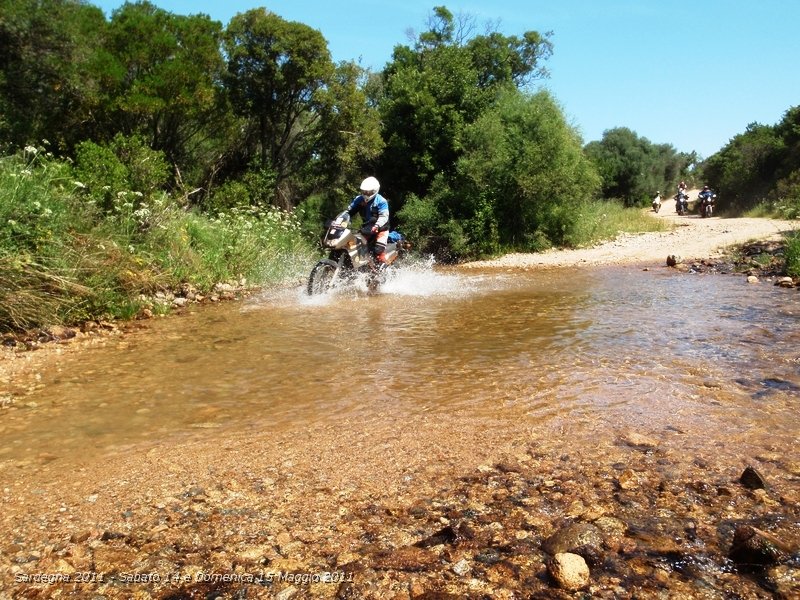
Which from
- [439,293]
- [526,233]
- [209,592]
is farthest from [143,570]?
[526,233]

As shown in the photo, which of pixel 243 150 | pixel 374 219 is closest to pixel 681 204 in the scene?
pixel 243 150

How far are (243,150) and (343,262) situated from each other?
1243 cm

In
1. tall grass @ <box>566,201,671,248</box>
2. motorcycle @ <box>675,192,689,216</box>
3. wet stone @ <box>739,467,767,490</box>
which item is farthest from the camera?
motorcycle @ <box>675,192,689,216</box>

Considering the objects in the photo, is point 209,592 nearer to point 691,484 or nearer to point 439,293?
point 691,484

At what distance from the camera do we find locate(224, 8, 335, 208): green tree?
1878cm

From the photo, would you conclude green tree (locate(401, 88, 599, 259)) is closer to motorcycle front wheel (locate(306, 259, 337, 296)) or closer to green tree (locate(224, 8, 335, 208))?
green tree (locate(224, 8, 335, 208))

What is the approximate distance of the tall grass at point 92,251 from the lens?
22.7 ft

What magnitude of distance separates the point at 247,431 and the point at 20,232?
15.5 feet

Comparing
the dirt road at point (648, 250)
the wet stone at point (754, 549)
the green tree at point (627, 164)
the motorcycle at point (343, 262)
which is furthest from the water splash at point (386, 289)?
the green tree at point (627, 164)

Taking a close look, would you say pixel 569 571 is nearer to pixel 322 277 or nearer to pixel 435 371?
pixel 435 371

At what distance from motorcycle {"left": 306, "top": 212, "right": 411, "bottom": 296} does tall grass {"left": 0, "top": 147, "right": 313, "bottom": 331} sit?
2.01 m

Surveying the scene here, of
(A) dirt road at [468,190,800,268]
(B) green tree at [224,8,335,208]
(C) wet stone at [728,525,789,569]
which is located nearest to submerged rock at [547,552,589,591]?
(C) wet stone at [728,525,789,569]

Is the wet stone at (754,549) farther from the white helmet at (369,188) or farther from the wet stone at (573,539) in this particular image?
the white helmet at (369,188)

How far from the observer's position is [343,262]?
10.3m
